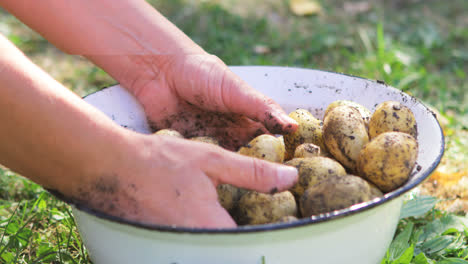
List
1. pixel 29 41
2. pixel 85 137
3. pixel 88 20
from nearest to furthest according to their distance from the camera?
pixel 85 137 → pixel 88 20 → pixel 29 41

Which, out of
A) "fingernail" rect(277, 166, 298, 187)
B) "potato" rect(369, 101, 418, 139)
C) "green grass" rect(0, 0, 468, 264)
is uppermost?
"potato" rect(369, 101, 418, 139)

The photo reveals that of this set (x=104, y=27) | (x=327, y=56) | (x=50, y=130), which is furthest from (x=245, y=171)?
(x=327, y=56)

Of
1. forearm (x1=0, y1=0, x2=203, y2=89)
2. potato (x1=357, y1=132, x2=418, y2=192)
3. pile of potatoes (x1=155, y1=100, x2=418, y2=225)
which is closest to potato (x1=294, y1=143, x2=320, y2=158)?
pile of potatoes (x1=155, y1=100, x2=418, y2=225)

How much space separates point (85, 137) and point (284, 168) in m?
0.42

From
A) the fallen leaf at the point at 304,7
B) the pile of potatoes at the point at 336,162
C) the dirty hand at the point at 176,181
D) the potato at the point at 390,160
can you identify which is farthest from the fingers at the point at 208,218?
the fallen leaf at the point at 304,7

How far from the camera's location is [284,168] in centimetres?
98

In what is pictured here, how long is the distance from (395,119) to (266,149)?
1.16ft

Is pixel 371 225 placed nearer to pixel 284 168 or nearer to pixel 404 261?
pixel 284 168

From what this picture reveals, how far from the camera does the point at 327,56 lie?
111 inches

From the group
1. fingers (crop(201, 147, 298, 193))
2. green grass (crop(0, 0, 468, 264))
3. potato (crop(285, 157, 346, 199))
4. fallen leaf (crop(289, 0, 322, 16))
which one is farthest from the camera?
fallen leaf (crop(289, 0, 322, 16))

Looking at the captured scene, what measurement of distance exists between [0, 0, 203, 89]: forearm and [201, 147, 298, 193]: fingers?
2.06ft

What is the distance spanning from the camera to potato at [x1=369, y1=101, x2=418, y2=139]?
1.21 metres

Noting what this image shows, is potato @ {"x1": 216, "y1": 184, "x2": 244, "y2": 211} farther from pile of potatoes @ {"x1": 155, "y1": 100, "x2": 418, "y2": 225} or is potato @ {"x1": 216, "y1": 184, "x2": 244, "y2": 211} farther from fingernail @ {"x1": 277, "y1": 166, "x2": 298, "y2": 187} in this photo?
fingernail @ {"x1": 277, "y1": 166, "x2": 298, "y2": 187}

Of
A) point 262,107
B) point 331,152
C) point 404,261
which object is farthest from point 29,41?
point 404,261
